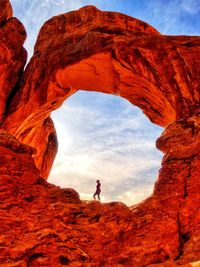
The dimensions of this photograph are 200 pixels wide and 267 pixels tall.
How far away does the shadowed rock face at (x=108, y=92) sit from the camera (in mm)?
8836

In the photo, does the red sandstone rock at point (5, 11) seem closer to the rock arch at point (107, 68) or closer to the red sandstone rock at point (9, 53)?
the red sandstone rock at point (9, 53)

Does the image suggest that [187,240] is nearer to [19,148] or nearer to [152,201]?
[152,201]

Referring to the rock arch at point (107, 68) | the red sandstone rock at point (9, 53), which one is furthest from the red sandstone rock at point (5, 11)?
the rock arch at point (107, 68)

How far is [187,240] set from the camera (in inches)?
356

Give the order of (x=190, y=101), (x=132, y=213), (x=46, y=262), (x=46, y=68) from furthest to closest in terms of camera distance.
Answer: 1. (x=46, y=68)
2. (x=190, y=101)
3. (x=132, y=213)
4. (x=46, y=262)

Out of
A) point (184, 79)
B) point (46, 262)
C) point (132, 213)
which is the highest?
point (184, 79)

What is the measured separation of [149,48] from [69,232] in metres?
10.9

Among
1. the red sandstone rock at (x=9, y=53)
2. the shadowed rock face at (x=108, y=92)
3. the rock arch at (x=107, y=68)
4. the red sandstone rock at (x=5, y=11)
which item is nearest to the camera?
the shadowed rock face at (x=108, y=92)

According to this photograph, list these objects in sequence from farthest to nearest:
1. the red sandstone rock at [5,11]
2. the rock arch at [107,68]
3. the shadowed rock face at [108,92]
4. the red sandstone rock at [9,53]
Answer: the red sandstone rock at [5,11] → the red sandstone rock at [9,53] → the rock arch at [107,68] → the shadowed rock face at [108,92]

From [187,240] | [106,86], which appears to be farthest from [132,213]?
[106,86]

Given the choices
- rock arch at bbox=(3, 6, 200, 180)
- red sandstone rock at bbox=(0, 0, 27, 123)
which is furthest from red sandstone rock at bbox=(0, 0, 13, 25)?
rock arch at bbox=(3, 6, 200, 180)

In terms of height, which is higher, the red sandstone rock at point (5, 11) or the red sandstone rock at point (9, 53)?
the red sandstone rock at point (5, 11)

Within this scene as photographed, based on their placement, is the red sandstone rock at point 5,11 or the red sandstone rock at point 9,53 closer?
the red sandstone rock at point 9,53

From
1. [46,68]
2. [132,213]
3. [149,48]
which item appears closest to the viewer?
[132,213]
